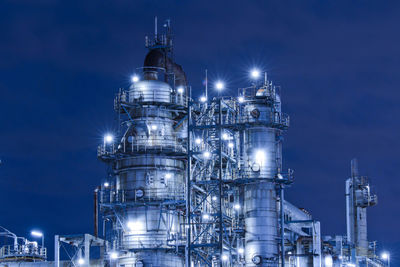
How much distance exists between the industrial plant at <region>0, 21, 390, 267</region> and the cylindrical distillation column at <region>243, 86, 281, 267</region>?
86 millimetres

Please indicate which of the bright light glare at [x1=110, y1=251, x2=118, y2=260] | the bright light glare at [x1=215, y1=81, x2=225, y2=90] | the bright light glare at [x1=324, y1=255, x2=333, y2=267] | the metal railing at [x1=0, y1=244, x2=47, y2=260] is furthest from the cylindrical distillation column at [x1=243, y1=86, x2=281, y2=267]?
the metal railing at [x1=0, y1=244, x2=47, y2=260]

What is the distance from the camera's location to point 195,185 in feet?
223

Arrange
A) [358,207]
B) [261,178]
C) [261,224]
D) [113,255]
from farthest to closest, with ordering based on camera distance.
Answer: [358,207] → [113,255] → [261,178] → [261,224]

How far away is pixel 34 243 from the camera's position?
82.1 m

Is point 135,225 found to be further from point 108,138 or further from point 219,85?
point 219,85

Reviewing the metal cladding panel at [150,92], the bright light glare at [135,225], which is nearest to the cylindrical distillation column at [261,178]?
the metal cladding panel at [150,92]

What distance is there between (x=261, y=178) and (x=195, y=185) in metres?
5.81

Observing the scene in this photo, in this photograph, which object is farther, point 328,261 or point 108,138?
point 328,261

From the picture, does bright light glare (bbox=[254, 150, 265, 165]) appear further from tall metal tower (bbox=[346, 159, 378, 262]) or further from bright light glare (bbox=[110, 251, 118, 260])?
tall metal tower (bbox=[346, 159, 378, 262])

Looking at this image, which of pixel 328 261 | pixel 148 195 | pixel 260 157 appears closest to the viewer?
pixel 260 157

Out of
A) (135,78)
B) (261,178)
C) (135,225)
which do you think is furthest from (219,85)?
(135,225)

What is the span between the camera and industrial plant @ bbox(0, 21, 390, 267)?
66.8 metres

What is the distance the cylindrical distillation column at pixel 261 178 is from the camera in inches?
2596

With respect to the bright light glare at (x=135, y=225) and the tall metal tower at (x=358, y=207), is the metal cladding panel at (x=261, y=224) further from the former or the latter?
the tall metal tower at (x=358, y=207)
